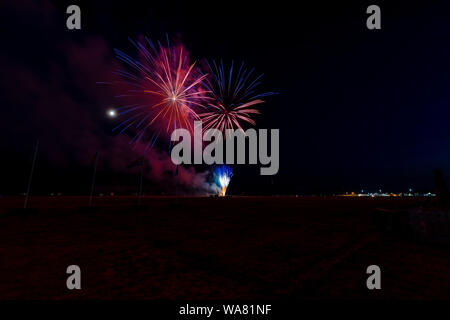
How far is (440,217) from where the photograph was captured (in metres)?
8.78

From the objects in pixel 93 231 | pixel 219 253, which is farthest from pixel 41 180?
pixel 219 253

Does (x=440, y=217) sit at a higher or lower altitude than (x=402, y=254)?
higher
